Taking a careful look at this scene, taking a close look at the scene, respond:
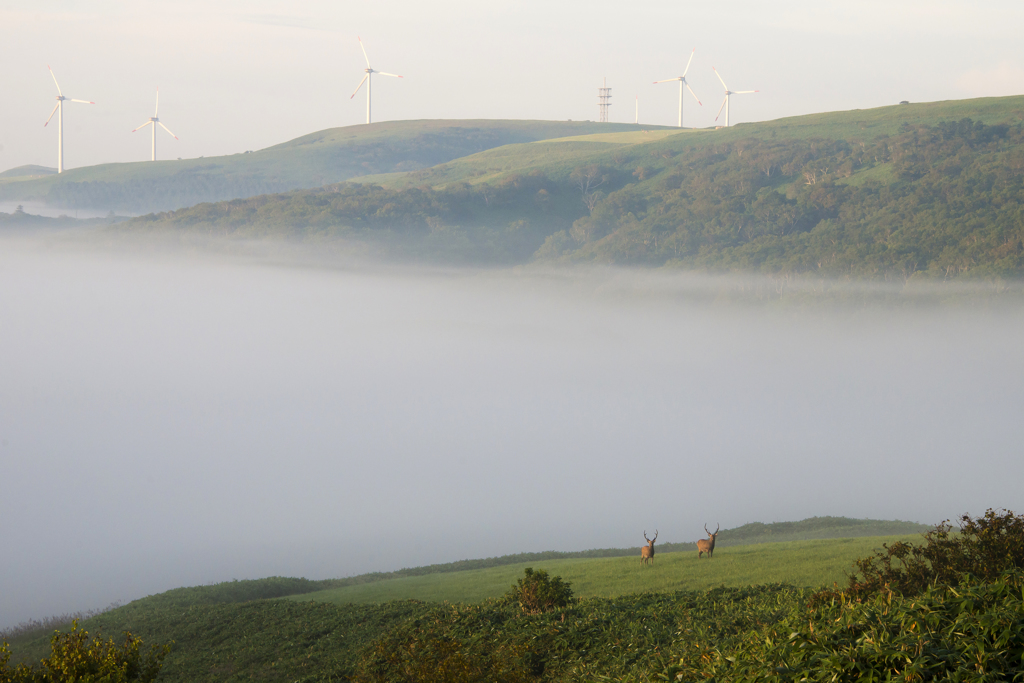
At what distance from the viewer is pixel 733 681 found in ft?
24.2

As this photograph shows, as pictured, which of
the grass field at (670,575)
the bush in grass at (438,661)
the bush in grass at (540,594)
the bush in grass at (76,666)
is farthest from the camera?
the grass field at (670,575)

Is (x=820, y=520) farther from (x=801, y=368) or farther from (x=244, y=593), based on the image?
(x=801, y=368)

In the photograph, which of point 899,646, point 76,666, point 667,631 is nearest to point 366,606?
point 667,631

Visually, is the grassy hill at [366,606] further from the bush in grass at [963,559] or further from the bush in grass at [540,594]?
the bush in grass at [963,559]

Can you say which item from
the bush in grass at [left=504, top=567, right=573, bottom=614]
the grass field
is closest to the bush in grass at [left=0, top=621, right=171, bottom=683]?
the bush in grass at [left=504, top=567, right=573, bottom=614]

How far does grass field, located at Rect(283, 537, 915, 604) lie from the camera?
19.4 meters

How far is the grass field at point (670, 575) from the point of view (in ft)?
63.7

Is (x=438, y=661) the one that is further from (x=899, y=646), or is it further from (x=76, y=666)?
(x=899, y=646)

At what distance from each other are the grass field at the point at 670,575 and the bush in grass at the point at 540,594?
1616 millimetres

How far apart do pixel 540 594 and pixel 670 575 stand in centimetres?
533

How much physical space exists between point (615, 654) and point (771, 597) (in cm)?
450

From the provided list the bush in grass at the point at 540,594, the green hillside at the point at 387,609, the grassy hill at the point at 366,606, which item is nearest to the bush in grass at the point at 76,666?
the green hillside at the point at 387,609

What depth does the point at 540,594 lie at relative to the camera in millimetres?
17312

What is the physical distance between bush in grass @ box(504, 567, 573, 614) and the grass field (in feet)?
5.30
